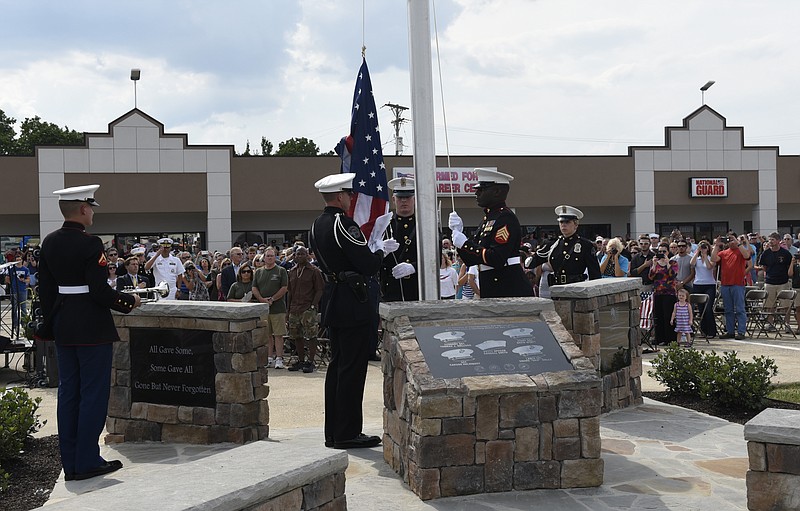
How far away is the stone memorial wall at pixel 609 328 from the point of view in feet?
24.8

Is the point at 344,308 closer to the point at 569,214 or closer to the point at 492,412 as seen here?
the point at 492,412

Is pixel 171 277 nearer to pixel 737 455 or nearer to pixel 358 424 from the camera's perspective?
pixel 358 424

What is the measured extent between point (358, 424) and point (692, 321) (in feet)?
30.9

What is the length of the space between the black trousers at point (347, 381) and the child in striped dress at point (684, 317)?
8819mm

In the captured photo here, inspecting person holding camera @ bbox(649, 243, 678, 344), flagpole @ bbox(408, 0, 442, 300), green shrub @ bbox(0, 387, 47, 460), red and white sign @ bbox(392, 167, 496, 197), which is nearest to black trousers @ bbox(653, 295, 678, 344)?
person holding camera @ bbox(649, 243, 678, 344)

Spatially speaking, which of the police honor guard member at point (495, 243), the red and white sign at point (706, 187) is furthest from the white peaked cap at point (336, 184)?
the red and white sign at point (706, 187)

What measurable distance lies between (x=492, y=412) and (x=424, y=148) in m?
2.33

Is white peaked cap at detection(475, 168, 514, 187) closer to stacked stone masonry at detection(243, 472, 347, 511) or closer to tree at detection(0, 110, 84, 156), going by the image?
stacked stone masonry at detection(243, 472, 347, 511)

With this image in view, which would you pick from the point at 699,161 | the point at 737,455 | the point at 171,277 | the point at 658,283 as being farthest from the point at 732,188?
the point at 737,455

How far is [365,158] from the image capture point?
7.46 m

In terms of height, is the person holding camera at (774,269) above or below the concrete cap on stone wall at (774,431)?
above

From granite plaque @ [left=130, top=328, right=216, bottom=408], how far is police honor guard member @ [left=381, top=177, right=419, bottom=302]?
212 cm

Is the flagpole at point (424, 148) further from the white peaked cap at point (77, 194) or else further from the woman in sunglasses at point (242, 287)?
the woman in sunglasses at point (242, 287)

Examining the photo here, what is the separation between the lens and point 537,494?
5.16 meters
